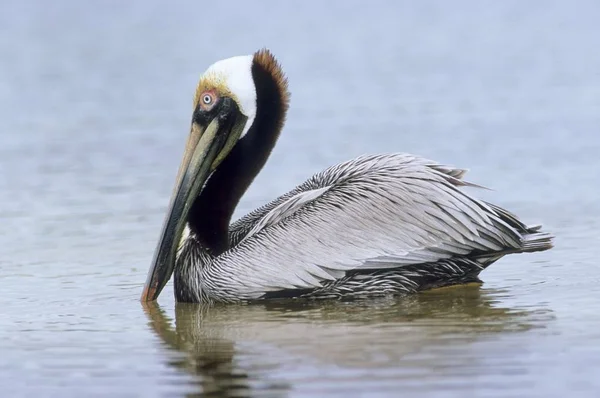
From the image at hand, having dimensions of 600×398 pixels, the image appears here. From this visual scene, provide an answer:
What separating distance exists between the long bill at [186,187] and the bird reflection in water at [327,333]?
29 cm

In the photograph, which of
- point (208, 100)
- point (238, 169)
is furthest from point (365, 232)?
point (208, 100)

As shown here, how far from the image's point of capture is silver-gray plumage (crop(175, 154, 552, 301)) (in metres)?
7.45

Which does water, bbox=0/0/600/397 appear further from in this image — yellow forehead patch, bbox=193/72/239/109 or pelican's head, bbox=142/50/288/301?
yellow forehead patch, bbox=193/72/239/109

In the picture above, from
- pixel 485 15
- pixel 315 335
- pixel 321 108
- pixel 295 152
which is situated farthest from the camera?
pixel 485 15

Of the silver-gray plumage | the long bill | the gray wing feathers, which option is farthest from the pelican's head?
the gray wing feathers

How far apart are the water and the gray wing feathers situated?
0.21m

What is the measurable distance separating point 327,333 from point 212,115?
1.77 m

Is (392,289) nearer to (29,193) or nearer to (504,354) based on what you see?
(504,354)

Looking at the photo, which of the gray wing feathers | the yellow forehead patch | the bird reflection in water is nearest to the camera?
the bird reflection in water

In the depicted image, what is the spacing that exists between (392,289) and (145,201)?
3.40 m

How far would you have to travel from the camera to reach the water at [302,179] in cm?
600

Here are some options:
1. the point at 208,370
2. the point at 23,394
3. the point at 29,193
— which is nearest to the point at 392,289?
the point at 208,370

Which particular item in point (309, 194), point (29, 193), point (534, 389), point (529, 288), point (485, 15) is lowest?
point (534, 389)

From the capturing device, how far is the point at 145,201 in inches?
412
